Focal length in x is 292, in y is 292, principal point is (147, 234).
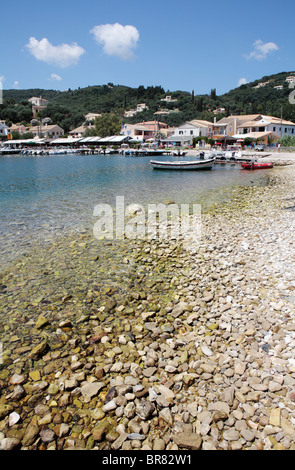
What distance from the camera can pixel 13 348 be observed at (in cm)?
548

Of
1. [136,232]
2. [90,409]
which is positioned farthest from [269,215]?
[90,409]

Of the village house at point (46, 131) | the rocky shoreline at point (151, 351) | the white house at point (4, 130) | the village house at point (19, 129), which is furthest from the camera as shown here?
the village house at point (19, 129)

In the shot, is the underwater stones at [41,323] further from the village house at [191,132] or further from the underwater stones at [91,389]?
the village house at [191,132]

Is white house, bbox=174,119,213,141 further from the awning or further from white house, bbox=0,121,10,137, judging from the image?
white house, bbox=0,121,10,137

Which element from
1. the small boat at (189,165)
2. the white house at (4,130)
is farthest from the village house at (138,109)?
the small boat at (189,165)

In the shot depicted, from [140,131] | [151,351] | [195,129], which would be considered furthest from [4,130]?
[151,351]

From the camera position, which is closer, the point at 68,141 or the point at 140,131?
the point at 68,141

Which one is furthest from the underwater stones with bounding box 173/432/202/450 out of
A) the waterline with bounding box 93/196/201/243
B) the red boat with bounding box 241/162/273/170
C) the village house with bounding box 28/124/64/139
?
the village house with bounding box 28/124/64/139

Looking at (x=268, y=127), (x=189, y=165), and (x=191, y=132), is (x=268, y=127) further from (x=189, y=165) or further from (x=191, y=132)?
Result: (x=189, y=165)

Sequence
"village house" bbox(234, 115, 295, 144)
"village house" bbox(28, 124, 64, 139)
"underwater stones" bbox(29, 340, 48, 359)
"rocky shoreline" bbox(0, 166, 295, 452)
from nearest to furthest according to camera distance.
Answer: "rocky shoreline" bbox(0, 166, 295, 452)
"underwater stones" bbox(29, 340, 48, 359)
"village house" bbox(234, 115, 295, 144)
"village house" bbox(28, 124, 64, 139)

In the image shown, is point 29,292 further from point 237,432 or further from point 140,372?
point 237,432

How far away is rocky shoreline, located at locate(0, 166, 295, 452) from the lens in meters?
3.69

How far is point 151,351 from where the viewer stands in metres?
5.09

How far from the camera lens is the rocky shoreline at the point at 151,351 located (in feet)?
12.1
